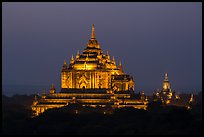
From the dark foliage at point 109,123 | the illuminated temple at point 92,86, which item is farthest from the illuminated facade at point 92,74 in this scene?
the dark foliage at point 109,123

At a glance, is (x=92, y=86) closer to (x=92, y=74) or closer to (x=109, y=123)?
(x=92, y=74)

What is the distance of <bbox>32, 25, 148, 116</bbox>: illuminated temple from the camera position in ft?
376

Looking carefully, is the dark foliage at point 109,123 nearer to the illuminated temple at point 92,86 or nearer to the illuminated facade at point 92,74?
the illuminated temple at point 92,86

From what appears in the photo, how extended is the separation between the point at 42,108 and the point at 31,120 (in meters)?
29.1

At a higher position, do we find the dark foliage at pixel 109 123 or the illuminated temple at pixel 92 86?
the illuminated temple at pixel 92 86

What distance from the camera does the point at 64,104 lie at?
11462 cm

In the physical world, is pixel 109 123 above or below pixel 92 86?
below

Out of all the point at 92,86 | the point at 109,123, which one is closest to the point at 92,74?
the point at 92,86

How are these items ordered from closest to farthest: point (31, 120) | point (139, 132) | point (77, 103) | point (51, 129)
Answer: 1. point (139, 132)
2. point (51, 129)
3. point (31, 120)
4. point (77, 103)

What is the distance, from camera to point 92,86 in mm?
118500

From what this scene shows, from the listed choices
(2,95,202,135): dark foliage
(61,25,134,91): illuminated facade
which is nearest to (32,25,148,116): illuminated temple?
(61,25,134,91): illuminated facade

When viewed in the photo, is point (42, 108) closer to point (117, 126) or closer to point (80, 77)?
point (80, 77)

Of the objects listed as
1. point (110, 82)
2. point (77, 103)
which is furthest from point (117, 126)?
point (110, 82)

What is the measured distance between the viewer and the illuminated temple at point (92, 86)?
115m
